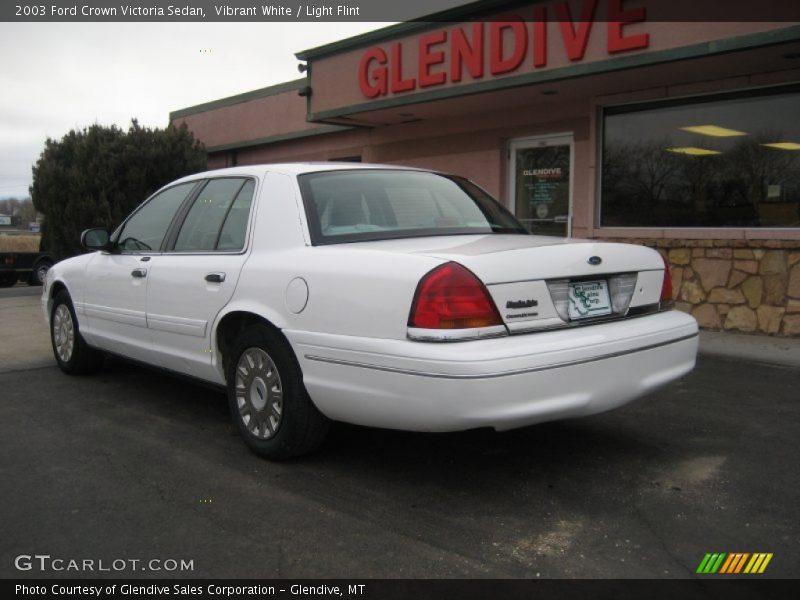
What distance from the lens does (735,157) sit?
27.4ft

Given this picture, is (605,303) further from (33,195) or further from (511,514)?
(33,195)

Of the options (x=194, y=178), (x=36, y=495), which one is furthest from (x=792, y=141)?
(x=36, y=495)

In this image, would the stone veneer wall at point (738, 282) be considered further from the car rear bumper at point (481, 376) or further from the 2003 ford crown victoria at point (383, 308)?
the car rear bumper at point (481, 376)

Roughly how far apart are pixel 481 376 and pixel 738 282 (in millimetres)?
6090

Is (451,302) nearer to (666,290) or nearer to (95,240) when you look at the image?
(666,290)

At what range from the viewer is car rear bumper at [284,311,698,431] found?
315 cm

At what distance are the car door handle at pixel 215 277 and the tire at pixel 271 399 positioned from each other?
38cm

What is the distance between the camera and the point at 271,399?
13.0ft

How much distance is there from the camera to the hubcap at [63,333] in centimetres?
615

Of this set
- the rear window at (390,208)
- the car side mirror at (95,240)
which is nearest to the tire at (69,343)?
the car side mirror at (95,240)

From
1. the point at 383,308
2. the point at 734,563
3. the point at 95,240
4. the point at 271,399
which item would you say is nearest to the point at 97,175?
the point at 95,240

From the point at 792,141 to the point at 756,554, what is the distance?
20.4 feet

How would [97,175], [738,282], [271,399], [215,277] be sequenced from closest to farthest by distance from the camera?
[271,399] < [215,277] < [738,282] < [97,175]

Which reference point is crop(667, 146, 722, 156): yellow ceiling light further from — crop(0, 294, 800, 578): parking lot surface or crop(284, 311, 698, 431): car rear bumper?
crop(284, 311, 698, 431): car rear bumper
